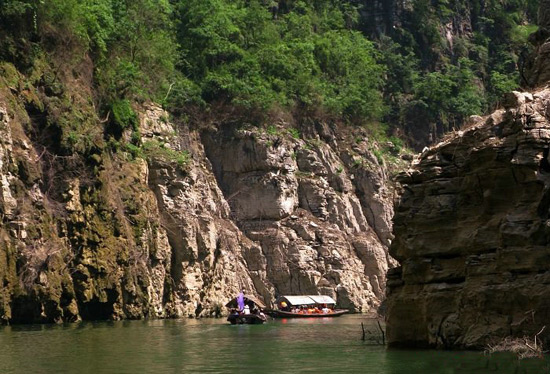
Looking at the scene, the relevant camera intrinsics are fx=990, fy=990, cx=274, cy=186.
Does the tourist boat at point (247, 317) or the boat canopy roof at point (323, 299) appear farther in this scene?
the boat canopy roof at point (323, 299)

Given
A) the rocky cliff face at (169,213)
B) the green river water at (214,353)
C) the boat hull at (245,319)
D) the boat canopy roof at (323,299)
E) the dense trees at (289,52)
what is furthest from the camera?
the boat canopy roof at (323,299)

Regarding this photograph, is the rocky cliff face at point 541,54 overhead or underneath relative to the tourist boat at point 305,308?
overhead

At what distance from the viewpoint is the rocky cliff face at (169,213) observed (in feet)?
171

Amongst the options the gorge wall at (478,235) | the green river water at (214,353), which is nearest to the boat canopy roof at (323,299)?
the green river water at (214,353)

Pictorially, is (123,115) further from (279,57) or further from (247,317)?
(279,57)

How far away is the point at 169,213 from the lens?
218 feet

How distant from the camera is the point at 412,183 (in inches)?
1214

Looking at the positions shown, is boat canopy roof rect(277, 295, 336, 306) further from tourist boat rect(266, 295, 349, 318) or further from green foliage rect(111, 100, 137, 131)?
green foliage rect(111, 100, 137, 131)

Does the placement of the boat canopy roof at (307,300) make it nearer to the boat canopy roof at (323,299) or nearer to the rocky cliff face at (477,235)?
the boat canopy roof at (323,299)

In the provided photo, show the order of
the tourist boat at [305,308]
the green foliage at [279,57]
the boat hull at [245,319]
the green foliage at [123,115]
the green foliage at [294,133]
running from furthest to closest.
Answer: the green foliage at [294,133] < the green foliage at [279,57] < the tourist boat at [305,308] < the green foliage at [123,115] < the boat hull at [245,319]

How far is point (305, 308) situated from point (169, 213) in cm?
1142

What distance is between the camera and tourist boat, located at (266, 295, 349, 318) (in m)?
65.4

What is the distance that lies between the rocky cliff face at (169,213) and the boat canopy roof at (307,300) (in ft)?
15.0

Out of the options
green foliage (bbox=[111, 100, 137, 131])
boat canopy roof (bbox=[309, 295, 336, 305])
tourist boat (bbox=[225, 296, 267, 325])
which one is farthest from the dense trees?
boat canopy roof (bbox=[309, 295, 336, 305])
